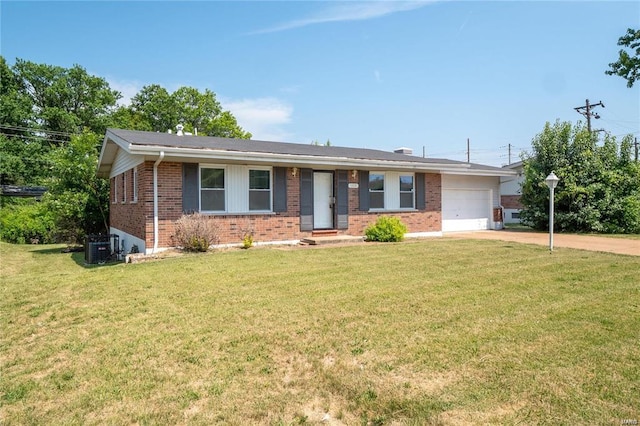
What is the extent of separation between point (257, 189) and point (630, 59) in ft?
31.8

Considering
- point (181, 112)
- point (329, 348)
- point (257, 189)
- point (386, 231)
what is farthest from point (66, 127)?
point (329, 348)

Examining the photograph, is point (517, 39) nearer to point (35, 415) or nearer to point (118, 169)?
point (35, 415)

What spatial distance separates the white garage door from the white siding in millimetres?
12760

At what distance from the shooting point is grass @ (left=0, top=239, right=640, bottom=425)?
2.93 metres

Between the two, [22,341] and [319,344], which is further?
[22,341]

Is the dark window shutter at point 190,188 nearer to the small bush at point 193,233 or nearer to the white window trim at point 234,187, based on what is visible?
the white window trim at point 234,187

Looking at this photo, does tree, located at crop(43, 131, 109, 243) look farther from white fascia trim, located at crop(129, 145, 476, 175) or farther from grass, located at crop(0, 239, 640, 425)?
grass, located at crop(0, 239, 640, 425)

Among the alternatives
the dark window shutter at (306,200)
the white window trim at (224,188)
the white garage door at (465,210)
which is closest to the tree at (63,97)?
the white window trim at (224,188)

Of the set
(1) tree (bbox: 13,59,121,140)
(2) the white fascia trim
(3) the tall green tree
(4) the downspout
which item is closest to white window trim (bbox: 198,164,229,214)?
(2) the white fascia trim

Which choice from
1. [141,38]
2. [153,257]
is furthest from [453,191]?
[141,38]

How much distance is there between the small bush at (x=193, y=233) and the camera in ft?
35.0

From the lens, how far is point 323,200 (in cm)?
1400

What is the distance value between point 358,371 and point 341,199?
10.7 metres

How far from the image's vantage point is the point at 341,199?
1393 cm
